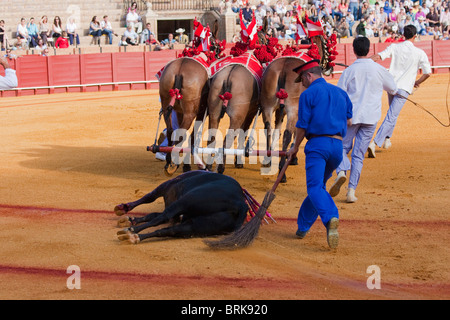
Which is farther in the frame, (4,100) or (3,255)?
(4,100)

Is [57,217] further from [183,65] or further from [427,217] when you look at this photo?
[427,217]

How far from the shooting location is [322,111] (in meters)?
6.02

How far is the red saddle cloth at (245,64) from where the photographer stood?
9656 mm

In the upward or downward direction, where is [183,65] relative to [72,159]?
upward

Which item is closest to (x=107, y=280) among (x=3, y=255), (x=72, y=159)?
(x=3, y=255)

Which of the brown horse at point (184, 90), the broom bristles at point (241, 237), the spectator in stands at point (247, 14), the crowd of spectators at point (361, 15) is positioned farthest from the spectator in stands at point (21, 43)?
the broom bristles at point (241, 237)

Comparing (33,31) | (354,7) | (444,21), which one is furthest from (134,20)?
(444,21)

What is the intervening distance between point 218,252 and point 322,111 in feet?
4.98

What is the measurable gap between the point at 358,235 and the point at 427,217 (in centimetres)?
109

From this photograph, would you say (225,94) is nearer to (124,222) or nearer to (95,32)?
(124,222)

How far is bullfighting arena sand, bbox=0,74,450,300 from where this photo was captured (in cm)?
491

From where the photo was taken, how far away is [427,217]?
282 inches

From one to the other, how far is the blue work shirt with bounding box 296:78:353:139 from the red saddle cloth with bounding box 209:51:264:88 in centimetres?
357

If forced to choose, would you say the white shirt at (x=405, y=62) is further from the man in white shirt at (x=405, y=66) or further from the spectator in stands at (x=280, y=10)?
the spectator in stands at (x=280, y=10)
